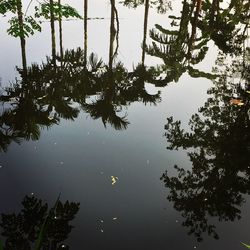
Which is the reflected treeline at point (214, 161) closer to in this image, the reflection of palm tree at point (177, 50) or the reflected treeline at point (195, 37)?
the reflection of palm tree at point (177, 50)

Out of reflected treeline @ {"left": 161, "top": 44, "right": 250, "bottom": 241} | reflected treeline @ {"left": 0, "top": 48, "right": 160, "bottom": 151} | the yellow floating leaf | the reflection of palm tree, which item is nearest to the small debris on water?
reflected treeline @ {"left": 161, "top": 44, "right": 250, "bottom": 241}

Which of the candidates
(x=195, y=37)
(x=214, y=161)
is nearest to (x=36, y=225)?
(x=214, y=161)

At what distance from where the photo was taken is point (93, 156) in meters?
9.14

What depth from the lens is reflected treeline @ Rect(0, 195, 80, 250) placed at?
6.12 metres

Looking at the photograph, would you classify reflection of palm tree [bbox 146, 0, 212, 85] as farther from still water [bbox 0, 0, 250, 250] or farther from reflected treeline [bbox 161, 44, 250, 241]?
reflected treeline [bbox 161, 44, 250, 241]

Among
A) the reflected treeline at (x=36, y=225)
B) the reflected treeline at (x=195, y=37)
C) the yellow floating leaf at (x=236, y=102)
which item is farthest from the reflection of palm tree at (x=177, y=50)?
the reflected treeline at (x=36, y=225)

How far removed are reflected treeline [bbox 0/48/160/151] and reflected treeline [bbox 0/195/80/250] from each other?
2593mm

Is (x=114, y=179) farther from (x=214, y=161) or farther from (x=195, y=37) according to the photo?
(x=195, y=37)

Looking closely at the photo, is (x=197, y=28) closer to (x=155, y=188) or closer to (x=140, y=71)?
(x=140, y=71)

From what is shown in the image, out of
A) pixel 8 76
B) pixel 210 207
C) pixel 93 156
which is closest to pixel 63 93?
pixel 8 76

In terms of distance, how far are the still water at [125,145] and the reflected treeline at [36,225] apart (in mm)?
22

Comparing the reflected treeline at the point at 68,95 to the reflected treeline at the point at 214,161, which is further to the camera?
the reflected treeline at the point at 68,95

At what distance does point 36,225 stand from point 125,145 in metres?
3.91

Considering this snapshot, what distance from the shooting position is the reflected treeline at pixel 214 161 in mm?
7563
